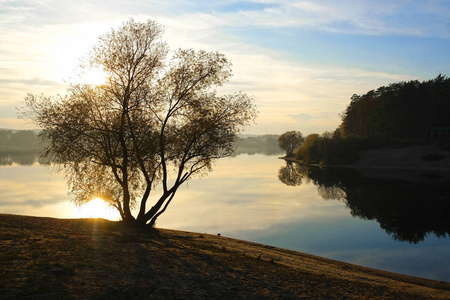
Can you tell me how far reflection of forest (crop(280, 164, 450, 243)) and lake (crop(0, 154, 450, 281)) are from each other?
0.32ft

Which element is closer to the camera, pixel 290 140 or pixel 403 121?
pixel 403 121

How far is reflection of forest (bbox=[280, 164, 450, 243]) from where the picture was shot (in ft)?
124

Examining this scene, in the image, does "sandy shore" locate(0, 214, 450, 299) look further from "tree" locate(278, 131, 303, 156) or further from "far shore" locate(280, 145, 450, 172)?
"tree" locate(278, 131, 303, 156)

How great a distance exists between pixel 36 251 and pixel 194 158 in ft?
49.6

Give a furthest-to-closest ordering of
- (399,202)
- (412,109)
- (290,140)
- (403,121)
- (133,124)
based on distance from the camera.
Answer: (290,140) → (403,121) → (412,109) → (399,202) → (133,124)

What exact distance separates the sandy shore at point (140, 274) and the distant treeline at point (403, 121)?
11045 centimetres

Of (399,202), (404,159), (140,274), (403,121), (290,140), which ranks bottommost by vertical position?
(399,202)

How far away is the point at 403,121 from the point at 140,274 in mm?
126353

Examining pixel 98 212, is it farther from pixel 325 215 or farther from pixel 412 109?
pixel 412 109

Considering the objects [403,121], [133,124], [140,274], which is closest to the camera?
[140,274]

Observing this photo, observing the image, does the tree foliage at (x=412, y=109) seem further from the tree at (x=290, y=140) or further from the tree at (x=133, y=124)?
the tree at (x=133, y=124)

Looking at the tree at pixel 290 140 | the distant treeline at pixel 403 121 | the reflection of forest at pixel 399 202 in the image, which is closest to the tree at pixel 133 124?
the reflection of forest at pixel 399 202

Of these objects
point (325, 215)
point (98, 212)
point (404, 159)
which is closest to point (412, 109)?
point (404, 159)

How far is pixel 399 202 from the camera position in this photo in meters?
53.3
